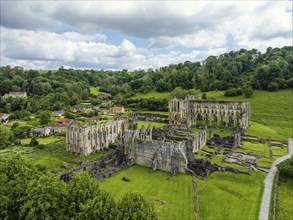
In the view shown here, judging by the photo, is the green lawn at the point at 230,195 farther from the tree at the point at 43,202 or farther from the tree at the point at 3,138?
the tree at the point at 3,138

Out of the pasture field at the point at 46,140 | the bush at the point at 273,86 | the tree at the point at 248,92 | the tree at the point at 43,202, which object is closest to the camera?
the tree at the point at 43,202

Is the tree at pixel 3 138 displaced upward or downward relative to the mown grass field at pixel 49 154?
upward

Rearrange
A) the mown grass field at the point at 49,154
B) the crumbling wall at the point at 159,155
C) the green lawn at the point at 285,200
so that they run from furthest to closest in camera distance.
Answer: the mown grass field at the point at 49,154 → the crumbling wall at the point at 159,155 → the green lawn at the point at 285,200

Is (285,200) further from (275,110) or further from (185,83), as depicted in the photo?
(185,83)

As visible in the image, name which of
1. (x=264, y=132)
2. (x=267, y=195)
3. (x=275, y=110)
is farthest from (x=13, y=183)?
(x=275, y=110)

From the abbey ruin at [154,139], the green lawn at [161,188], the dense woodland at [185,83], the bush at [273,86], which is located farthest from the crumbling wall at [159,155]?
the bush at [273,86]

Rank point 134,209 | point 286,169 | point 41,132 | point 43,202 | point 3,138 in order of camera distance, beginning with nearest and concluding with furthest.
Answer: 1. point 134,209
2. point 43,202
3. point 286,169
4. point 3,138
5. point 41,132
